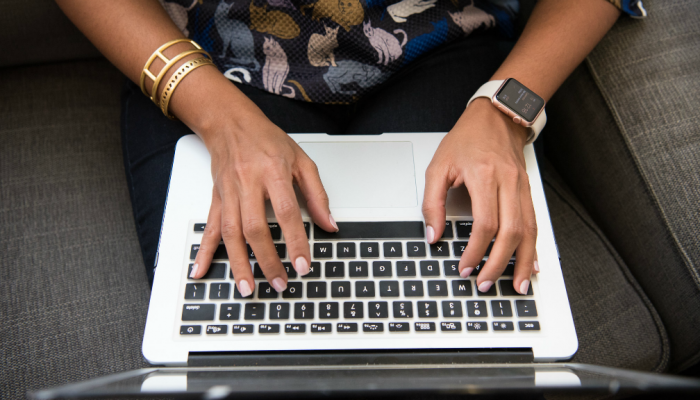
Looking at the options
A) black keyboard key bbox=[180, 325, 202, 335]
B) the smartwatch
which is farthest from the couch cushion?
→ the smartwatch

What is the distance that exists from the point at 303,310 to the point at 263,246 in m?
0.10

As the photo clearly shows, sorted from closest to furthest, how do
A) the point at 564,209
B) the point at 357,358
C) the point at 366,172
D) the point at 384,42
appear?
the point at 357,358 < the point at 366,172 < the point at 384,42 < the point at 564,209

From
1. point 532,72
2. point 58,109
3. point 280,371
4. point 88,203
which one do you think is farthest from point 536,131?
point 58,109

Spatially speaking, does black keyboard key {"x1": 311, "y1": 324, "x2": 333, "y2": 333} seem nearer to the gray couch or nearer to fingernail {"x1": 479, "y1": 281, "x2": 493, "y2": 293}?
fingernail {"x1": 479, "y1": 281, "x2": 493, "y2": 293}

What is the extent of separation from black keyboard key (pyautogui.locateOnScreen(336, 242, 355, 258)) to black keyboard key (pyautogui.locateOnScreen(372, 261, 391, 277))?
0.11 ft

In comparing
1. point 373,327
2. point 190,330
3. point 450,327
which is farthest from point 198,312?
point 450,327

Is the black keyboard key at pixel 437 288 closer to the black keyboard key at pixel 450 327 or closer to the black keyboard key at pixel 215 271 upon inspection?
the black keyboard key at pixel 450 327

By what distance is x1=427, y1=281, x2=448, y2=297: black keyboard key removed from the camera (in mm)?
531

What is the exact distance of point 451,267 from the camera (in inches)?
21.5

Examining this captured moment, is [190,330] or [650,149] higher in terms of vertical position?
[650,149]

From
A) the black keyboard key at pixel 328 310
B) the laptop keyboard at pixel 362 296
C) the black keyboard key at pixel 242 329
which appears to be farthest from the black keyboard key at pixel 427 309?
the black keyboard key at pixel 242 329

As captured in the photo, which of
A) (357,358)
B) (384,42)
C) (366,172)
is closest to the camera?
(357,358)

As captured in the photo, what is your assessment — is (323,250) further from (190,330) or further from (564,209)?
(564,209)

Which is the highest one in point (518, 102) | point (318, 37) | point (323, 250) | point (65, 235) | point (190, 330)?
point (518, 102)
